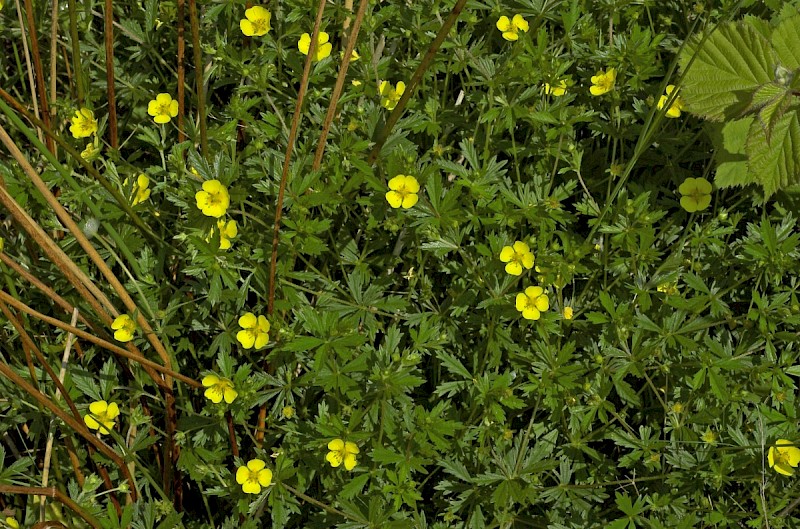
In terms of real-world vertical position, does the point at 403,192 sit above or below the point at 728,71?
below

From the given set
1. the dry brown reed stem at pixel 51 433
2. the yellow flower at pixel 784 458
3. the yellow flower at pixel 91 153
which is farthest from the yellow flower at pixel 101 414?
the yellow flower at pixel 784 458

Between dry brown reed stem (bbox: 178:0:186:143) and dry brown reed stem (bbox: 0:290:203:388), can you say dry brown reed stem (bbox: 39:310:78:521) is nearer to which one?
dry brown reed stem (bbox: 0:290:203:388)

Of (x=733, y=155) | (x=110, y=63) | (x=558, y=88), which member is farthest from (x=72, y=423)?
(x=733, y=155)

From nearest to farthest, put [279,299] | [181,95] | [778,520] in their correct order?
[778,520] → [279,299] → [181,95]

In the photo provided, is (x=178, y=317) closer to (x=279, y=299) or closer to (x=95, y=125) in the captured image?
(x=279, y=299)

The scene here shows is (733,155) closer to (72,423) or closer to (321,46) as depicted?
(321,46)

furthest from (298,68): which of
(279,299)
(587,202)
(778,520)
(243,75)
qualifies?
(778,520)

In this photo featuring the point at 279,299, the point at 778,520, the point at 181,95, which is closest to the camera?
the point at 778,520

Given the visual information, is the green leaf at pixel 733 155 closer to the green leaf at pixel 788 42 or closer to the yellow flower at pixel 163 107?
the green leaf at pixel 788 42
